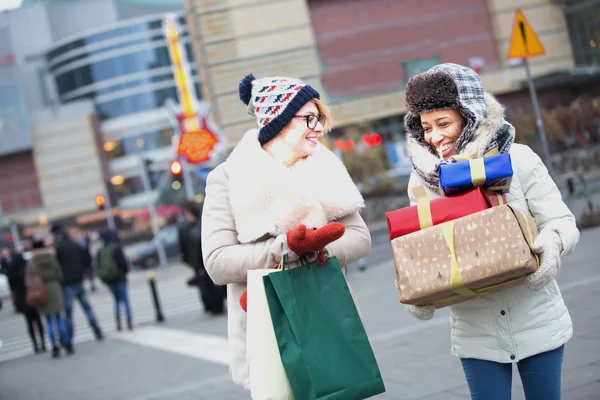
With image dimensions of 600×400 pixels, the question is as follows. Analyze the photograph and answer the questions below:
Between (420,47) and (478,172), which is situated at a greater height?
(420,47)

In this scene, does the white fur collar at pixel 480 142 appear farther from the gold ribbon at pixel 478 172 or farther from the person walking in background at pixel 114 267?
the person walking in background at pixel 114 267

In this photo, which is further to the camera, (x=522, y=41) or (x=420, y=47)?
(x=420, y=47)

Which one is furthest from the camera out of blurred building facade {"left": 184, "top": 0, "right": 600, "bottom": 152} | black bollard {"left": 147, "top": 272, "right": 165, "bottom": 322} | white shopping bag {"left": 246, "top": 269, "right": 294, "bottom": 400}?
blurred building facade {"left": 184, "top": 0, "right": 600, "bottom": 152}

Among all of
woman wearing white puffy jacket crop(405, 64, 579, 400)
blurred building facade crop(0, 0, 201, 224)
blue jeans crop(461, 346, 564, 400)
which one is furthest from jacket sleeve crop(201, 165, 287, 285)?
blurred building facade crop(0, 0, 201, 224)

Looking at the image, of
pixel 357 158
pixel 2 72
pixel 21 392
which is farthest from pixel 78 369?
pixel 2 72

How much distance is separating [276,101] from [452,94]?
732mm

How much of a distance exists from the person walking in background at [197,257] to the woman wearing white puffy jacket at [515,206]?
10208mm

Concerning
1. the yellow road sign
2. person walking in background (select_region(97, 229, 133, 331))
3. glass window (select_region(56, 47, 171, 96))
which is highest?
glass window (select_region(56, 47, 171, 96))

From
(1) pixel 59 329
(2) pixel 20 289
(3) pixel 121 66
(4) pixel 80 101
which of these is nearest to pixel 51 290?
(1) pixel 59 329

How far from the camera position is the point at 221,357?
982cm

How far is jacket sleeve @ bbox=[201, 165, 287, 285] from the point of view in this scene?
343cm

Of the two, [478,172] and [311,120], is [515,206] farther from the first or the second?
[311,120]

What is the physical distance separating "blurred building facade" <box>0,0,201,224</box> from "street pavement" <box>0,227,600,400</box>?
64.4 meters

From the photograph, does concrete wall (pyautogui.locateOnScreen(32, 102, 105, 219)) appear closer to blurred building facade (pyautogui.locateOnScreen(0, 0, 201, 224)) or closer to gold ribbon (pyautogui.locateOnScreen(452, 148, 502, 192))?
blurred building facade (pyautogui.locateOnScreen(0, 0, 201, 224))
